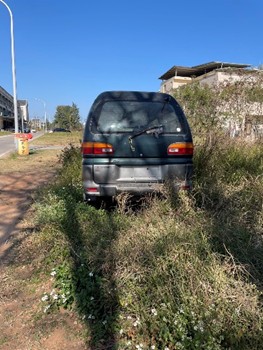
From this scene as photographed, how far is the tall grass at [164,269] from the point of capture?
2176 mm

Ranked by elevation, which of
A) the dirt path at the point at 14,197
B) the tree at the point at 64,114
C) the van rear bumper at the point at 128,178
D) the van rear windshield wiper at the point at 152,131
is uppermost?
the tree at the point at 64,114

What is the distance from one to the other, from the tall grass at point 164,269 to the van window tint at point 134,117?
0.91m

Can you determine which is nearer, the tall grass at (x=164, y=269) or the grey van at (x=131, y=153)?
the tall grass at (x=164, y=269)

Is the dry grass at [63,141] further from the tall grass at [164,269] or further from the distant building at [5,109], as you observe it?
the distant building at [5,109]

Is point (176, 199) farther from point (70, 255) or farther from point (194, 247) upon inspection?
point (70, 255)

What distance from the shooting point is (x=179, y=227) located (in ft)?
10.8

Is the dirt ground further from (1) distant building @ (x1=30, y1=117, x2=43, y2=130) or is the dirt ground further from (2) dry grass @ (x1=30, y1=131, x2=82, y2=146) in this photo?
(1) distant building @ (x1=30, y1=117, x2=43, y2=130)

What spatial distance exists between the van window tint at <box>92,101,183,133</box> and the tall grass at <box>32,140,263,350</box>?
35.9 inches

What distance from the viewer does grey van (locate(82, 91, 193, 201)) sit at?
4.01 m

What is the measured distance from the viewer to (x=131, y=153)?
4035 millimetres

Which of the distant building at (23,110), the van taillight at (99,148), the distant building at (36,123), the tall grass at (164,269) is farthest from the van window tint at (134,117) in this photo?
the distant building at (36,123)

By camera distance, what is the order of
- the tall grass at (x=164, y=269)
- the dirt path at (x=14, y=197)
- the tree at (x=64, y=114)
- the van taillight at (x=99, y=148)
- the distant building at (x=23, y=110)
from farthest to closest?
the tree at (x=64, y=114) < the distant building at (x=23, y=110) < the dirt path at (x=14, y=197) < the van taillight at (x=99, y=148) < the tall grass at (x=164, y=269)

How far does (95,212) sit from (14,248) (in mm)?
1111

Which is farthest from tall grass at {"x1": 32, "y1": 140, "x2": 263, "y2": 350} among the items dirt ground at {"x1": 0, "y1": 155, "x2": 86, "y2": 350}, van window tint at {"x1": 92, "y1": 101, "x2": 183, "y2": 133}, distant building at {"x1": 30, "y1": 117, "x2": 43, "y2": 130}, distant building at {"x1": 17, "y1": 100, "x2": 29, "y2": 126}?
distant building at {"x1": 30, "y1": 117, "x2": 43, "y2": 130}
